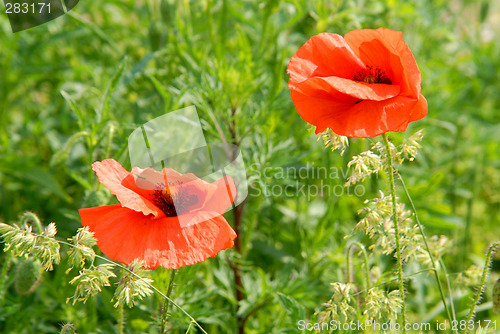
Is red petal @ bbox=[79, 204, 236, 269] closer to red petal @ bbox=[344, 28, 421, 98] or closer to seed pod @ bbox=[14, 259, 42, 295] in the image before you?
seed pod @ bbox=[14, 259, 42, 295]

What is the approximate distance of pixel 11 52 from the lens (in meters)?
1.83

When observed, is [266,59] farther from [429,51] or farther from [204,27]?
[429,51]

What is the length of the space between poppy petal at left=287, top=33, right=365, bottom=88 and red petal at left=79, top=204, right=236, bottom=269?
309 millimetres

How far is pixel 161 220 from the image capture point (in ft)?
2.90

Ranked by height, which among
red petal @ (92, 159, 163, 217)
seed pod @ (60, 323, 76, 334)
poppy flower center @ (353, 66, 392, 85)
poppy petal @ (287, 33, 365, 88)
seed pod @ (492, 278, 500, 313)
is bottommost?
seed pod @ (492, 278, 500, 313)

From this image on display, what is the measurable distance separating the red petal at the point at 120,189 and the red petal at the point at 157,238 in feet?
0.12

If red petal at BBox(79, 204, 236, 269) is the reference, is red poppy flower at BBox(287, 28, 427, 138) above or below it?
above

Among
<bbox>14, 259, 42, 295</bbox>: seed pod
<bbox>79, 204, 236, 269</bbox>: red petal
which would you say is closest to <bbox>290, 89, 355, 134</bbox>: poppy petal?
<bbox>79, 204, 236, 269</bbox>: red petal

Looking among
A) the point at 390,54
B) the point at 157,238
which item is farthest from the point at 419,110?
the point at 157,238

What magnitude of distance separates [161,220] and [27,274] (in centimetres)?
41

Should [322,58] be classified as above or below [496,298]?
above

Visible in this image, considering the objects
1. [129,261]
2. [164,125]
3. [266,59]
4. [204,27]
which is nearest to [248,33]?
[204,27]

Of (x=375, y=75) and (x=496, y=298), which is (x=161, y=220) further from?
(x=496, y=298)

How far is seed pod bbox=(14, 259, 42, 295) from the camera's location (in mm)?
1096
